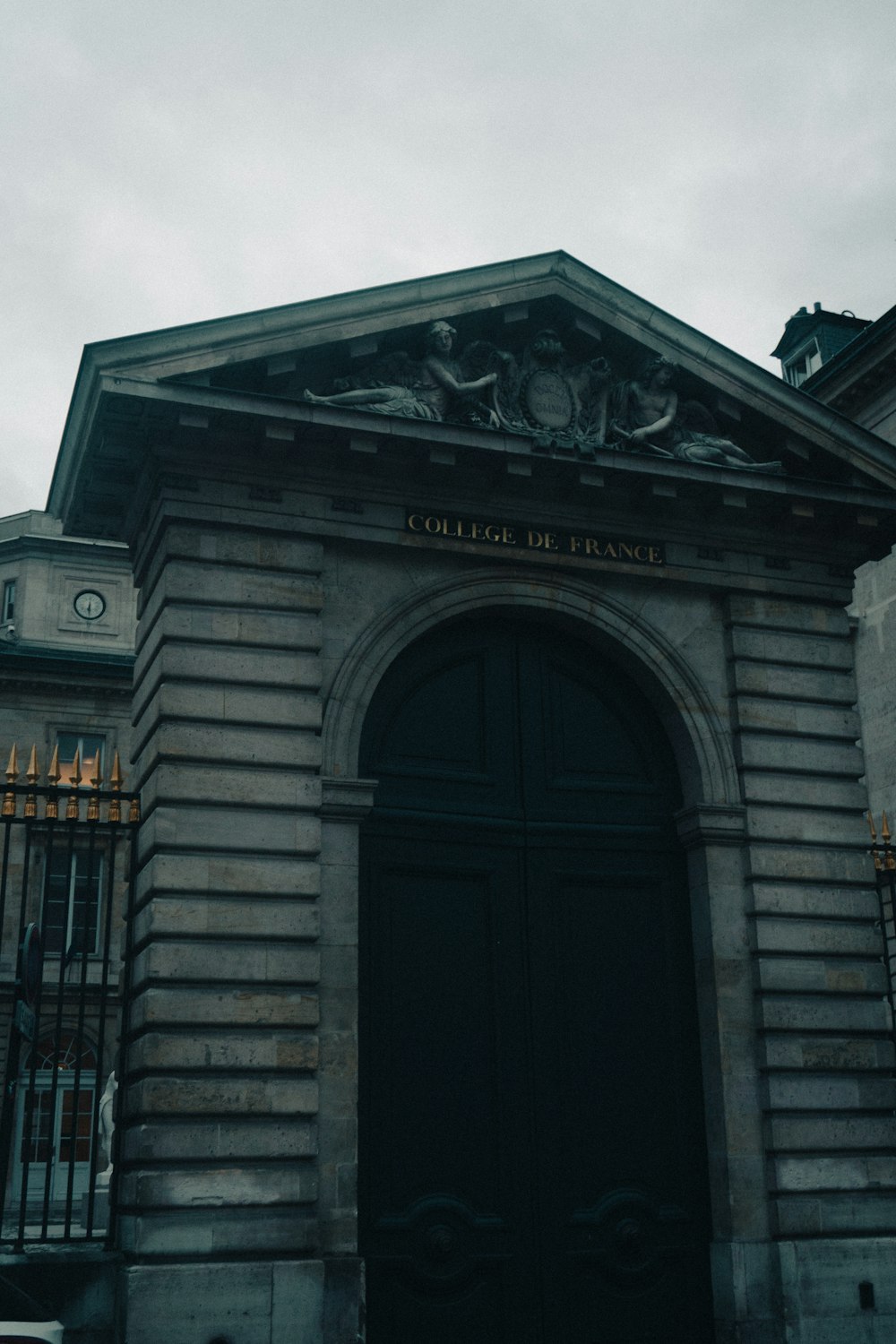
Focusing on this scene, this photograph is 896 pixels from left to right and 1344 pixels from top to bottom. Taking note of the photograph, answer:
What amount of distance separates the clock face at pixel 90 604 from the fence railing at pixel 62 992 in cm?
619

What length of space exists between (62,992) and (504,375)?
6.92 metres

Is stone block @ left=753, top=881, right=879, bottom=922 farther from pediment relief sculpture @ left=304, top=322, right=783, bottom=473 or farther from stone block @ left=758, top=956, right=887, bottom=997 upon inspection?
pediment relief sculpture @ left=304, top=322, right=783, bottom=473

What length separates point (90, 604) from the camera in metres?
36.2

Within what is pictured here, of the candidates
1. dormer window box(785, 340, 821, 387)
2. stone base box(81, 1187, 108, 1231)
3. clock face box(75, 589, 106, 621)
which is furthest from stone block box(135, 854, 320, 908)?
clock face box(75, 589, 106, 621)

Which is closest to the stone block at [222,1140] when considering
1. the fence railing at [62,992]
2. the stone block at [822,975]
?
the fence railing at [62,992]

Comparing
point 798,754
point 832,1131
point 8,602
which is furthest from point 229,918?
point 8,602

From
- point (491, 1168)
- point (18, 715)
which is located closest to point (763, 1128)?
point (491, 1168)

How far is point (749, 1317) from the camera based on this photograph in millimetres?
11508

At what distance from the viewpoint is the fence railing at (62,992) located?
1037 centimetres

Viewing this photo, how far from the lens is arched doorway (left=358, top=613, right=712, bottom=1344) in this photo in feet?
37.2

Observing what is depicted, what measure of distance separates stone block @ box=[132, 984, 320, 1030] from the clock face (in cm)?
2612

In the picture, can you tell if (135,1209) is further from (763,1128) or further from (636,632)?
(636,632)

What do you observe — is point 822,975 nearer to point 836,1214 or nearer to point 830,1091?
point 830,1091

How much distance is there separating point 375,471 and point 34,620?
24966 mm
